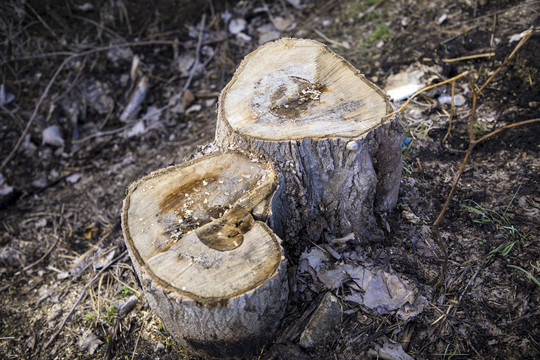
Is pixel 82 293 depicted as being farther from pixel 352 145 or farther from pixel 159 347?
pixel 352 145

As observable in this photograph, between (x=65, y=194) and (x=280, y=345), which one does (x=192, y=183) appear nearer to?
(x=280, y=345)

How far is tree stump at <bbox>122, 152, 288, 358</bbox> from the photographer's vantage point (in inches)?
63.9

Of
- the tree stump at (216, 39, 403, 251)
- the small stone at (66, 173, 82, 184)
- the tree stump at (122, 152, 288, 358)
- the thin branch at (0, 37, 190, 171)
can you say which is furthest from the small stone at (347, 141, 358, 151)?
the thin branch at (0, 37, 190, 171)

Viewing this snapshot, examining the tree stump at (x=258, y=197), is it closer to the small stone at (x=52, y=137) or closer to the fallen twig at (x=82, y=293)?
the fallen twig at (x=82, y=293)

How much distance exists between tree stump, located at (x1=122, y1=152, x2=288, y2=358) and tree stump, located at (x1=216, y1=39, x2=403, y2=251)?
145mm

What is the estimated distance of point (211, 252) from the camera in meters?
1.70

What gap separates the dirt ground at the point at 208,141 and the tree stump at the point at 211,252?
1.01ft

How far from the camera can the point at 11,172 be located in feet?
11.5

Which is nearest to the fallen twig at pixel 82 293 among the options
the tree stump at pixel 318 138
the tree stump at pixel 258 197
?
the tree stump at pixel 258 197

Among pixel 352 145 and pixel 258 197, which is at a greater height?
pixel 352 145

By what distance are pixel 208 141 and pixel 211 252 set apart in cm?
175

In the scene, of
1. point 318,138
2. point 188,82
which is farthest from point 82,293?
point 188,82

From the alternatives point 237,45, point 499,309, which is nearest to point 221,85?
point 237,45

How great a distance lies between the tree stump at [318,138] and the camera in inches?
74.4
